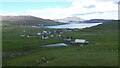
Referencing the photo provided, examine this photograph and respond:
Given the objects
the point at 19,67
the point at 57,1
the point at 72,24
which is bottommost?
the point at 19,67

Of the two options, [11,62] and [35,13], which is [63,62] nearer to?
[11,62]

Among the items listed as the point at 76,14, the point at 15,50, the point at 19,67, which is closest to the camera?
the point at 19,67

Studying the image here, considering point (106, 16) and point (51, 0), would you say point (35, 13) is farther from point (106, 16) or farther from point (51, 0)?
point (106, 16)

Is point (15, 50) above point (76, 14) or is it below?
below

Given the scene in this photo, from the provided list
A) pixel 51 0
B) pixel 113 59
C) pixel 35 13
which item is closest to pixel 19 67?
pixel 113 59

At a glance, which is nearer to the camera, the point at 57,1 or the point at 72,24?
the point at 57,1

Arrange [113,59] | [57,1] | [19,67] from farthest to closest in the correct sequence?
[57,1]
[113,59]
[19,67]

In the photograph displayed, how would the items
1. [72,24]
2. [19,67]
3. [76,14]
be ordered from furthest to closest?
[72,24] < [76,14] < [19,67]

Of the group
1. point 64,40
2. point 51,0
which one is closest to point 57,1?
point 51,0

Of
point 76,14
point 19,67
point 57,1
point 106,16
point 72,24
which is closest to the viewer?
point 19,67
